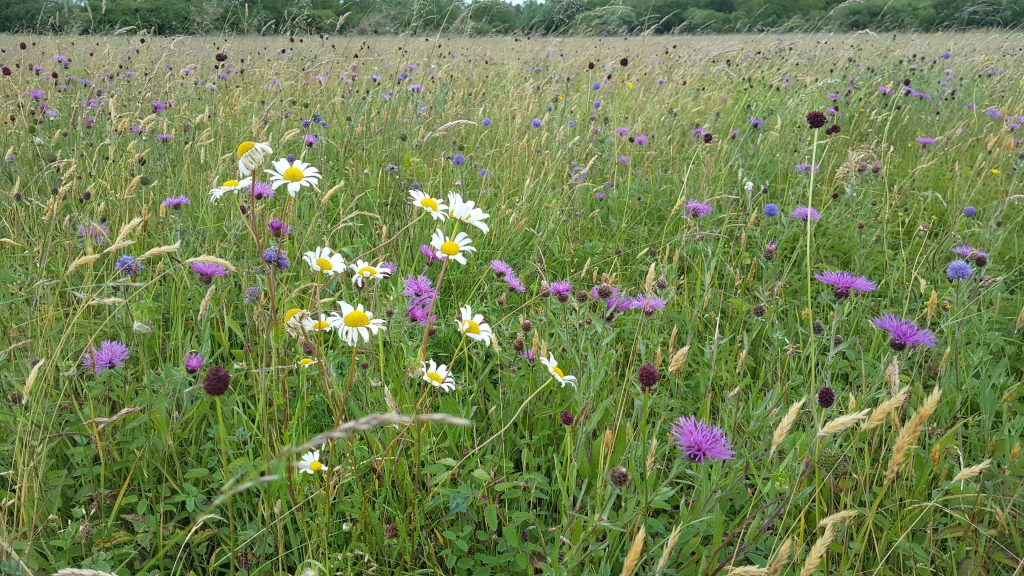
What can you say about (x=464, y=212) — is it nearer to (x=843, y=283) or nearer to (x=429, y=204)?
(x=429, y=204)

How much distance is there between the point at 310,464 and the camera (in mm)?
1099

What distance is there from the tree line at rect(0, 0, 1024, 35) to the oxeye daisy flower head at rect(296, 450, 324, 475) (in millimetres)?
2937

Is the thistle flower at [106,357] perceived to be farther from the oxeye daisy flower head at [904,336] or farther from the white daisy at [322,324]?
the oxeye daisy flower head at [904,336]

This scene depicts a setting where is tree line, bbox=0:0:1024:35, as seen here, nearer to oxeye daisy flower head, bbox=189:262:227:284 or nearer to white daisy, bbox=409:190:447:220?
oxeye daisy flower head, bbox=189:262:227:284

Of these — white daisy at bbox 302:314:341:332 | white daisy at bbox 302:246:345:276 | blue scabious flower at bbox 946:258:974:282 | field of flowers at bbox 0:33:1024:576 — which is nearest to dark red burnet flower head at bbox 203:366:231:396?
field of flowers at bbox 0:33:1024:576

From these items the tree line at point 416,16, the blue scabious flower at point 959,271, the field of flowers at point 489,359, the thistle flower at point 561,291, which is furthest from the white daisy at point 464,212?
the tree line at point 416,16

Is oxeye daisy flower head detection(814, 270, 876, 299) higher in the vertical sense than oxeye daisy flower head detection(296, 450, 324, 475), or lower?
higher

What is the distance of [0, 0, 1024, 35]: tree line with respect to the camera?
449 centimetres

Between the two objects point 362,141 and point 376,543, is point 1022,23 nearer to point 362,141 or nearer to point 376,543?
point 362,141

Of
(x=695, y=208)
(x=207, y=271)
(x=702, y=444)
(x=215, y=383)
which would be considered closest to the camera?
(x=215, y=383)

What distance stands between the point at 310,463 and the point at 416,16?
3737mm

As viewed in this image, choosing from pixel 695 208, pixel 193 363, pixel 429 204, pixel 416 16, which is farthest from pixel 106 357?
pixel 416 16

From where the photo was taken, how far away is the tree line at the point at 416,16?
449 centimetres

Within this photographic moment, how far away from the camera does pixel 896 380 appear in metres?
1.04
